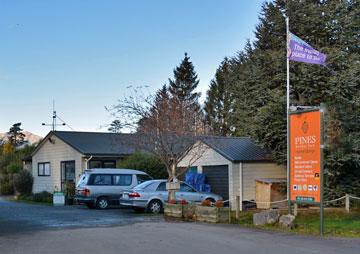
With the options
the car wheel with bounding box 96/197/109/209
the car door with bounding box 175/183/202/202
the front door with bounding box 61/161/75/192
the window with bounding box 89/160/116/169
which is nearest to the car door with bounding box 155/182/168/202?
the car door with bounding box 175/183/202/202

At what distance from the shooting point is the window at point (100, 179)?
2732 cm

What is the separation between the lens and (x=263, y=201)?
2588 cm

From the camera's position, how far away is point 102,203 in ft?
89.6

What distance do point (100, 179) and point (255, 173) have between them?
737cm

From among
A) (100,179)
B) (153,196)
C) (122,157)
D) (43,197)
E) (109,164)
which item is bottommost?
(43,197)

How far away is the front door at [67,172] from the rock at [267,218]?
1976 centimetres

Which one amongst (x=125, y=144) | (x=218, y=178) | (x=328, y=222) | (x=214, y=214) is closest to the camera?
(x=328, y=222)

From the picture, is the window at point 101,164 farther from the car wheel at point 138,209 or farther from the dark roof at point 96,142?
the car wheel at point 138,209

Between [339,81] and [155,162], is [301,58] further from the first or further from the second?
[155,162]

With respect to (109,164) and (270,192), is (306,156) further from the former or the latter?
(109,164)

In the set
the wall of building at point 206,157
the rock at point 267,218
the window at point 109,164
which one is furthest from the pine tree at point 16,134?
the rock at point 267,218

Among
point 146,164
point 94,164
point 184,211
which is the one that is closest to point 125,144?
point 146,164

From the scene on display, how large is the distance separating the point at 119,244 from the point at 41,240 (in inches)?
88.7

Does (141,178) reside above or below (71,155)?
below
